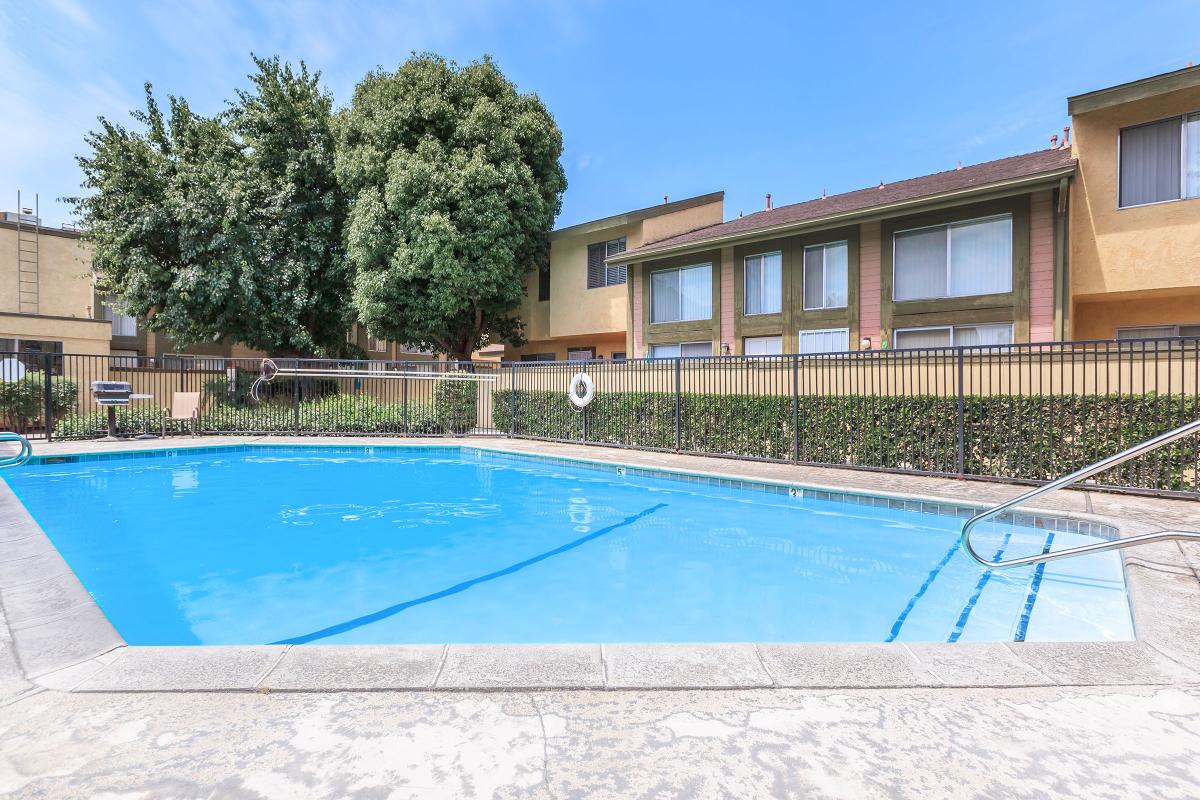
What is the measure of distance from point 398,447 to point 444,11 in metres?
9.34

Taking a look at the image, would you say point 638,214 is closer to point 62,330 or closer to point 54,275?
point 62,330

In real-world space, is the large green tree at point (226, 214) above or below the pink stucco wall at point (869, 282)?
above

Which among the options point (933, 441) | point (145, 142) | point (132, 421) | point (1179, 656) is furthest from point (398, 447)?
point (145, 142)

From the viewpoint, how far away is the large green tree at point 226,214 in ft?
56.3

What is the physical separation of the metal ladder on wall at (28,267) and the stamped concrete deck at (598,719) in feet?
90.7

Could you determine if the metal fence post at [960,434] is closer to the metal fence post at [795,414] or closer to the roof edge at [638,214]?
the metal fence post at [795,414]

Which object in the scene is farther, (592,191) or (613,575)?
(592,191)

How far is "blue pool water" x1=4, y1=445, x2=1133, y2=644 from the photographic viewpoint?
13.5 feet

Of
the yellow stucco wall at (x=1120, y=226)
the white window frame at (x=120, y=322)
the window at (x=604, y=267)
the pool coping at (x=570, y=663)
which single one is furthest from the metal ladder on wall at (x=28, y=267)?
the yellow stucco wall at (x=1120, y=226)

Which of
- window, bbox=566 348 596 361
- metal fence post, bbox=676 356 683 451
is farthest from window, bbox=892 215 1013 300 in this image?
window, bbox=566 348 596 361

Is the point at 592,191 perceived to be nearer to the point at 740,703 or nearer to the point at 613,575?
the point at 613,575

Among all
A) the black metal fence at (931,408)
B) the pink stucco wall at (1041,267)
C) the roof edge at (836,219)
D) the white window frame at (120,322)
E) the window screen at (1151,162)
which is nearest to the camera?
the black metal fence at (931,408)

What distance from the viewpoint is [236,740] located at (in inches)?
78.6

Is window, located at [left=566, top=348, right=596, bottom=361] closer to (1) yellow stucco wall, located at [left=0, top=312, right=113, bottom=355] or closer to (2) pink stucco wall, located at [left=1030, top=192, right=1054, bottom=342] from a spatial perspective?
(2) pink stucco wall, located at [left=1030, top=192, right=1054, bottom=342]
